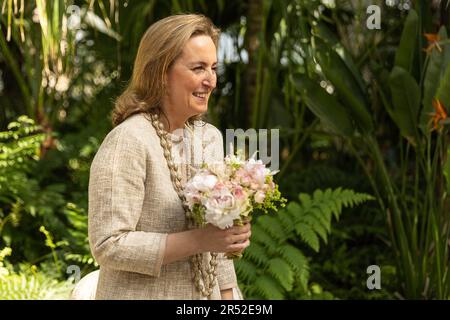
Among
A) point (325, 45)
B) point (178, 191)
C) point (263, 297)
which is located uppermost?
point (325, 45)

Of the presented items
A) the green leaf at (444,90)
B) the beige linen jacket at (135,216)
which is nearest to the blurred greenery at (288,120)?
the green leaf at (444,90)

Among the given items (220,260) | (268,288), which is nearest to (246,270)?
(268,288)

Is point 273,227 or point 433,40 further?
point 273,227

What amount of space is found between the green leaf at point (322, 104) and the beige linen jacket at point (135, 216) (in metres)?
2.03

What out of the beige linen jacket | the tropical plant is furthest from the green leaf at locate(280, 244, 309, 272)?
the beige linen jacket

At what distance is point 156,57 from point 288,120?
11.8 ft

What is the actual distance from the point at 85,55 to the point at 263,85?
5.57 ft

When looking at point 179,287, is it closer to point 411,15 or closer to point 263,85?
point 411,15

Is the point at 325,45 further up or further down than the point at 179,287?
further up

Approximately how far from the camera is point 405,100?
347 cm

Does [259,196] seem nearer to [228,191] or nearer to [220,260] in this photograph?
[228,191]

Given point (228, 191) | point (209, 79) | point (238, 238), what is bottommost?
point (238, 238)

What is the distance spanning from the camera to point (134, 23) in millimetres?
4723
